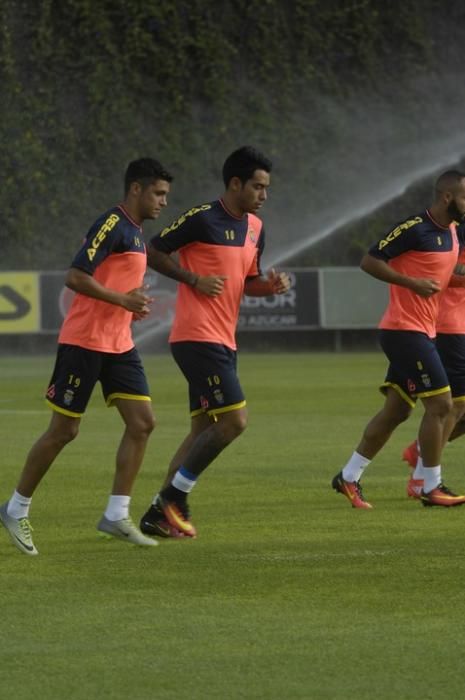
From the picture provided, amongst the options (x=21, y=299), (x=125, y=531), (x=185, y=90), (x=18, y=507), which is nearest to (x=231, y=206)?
(x=125, y=531)

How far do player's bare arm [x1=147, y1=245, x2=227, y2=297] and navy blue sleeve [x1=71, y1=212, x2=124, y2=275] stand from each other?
647 millimetres

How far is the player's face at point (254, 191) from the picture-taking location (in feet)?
34.2

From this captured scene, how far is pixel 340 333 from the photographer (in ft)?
119

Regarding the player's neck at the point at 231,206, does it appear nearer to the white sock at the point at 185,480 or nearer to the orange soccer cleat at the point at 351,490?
the white sock at the point at 185,480

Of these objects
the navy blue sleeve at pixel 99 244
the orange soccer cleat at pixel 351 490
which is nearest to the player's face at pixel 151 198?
the navy blue sleeve at pixel 99 244

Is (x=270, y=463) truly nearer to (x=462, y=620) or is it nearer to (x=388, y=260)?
(x=388, y=260)

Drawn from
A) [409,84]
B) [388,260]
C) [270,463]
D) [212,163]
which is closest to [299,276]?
[212,163]

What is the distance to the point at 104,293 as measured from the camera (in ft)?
31.2

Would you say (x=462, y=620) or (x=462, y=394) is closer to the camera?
(x=462, y=620)

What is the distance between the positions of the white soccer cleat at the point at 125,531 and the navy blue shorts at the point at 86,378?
0.65 meters

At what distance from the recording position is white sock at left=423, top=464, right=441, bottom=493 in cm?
1166

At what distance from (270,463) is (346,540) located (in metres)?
4.63

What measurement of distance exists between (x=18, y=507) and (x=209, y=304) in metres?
1.66

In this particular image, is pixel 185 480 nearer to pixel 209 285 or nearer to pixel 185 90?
pixel 209 285
